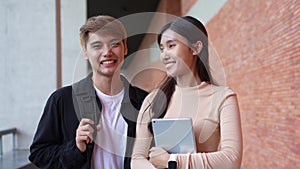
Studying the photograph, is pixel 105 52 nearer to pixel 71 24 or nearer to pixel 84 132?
pixel 84 132

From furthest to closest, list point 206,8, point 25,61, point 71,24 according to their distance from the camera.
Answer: point 206,8, point 71,24, point 25,61

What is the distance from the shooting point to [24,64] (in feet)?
10.8

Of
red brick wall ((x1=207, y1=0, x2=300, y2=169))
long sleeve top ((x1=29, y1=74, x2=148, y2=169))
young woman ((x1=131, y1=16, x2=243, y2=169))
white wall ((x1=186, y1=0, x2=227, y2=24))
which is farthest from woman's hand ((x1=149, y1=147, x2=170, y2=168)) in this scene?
white wall ((x1=186, y1=0, x2=227, y2=24))

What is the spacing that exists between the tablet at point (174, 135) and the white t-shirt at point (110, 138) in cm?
16

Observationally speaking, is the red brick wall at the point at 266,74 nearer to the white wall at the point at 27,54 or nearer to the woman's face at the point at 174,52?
the white wall at the point at 27,54

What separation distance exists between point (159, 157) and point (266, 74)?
410 centimetres

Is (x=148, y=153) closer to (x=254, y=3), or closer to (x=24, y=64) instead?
(x=24, y=64)

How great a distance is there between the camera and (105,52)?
43.7 inches

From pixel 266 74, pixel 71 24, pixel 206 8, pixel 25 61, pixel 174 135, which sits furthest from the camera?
pixel 206 8

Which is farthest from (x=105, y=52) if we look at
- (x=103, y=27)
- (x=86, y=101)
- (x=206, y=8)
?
(x=206, y=8)

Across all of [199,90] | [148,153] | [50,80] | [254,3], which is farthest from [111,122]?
[254,3]

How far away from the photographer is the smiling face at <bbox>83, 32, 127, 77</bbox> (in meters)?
1.12

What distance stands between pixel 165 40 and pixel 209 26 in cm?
711

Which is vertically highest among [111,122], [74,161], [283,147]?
[111,122]
